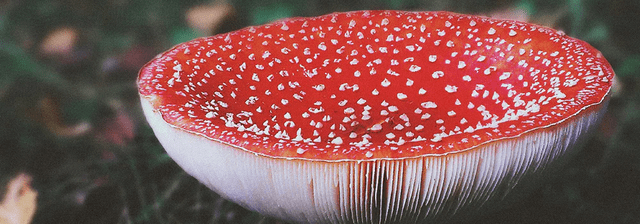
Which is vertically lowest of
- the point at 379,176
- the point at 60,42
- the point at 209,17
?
the point at 60,42

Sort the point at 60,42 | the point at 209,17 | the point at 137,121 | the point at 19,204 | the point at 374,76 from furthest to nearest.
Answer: the point at 60,42 < the point at 209,17 < the point at 137,121 < the point at 374,76 < the point at 19,204

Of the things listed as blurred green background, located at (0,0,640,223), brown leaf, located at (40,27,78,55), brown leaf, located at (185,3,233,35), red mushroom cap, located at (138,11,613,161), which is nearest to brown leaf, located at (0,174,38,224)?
blurred green background, located at (0,0,640,223)

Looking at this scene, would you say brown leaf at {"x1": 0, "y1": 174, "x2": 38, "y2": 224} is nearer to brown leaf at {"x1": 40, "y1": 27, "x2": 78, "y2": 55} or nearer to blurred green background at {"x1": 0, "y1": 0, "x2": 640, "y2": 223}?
blurred green background at {"x1": 0, "y1": 0, "x2": 640, "y2": 223}

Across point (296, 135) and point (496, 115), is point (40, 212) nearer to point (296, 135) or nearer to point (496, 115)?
point (296, 135)

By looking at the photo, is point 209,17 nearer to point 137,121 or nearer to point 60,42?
point 137,121

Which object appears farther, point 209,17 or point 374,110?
point 209,17

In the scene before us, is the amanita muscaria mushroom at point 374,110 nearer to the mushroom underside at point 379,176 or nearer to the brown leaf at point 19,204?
the mushroom underside at point 379,176

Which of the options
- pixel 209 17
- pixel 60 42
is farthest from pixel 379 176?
pixel 60 42

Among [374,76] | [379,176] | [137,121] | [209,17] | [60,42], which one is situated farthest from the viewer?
[60,42]
